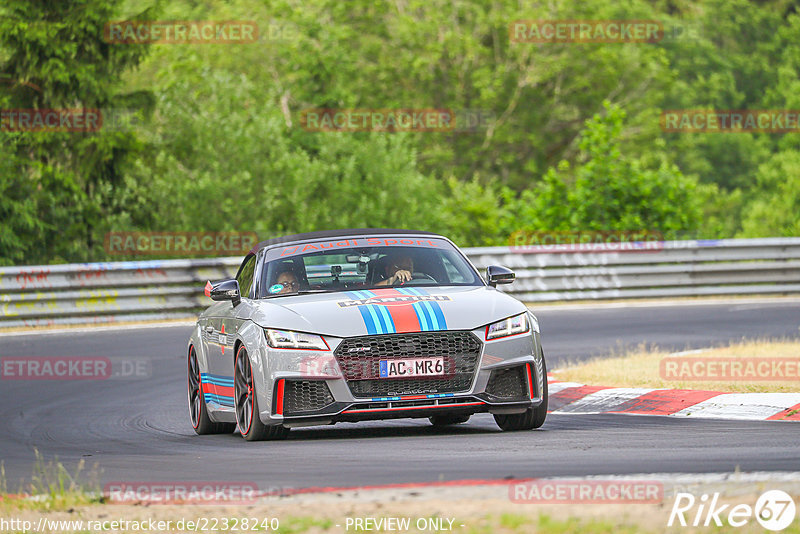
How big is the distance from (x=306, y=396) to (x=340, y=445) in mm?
441

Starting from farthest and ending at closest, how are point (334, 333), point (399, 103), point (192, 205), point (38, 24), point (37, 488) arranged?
point (399, 103)
point (192, 205)
point (38, 24)
point (334, 333)
point (37, 488)

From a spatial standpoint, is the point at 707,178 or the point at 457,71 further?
the point at 707,178

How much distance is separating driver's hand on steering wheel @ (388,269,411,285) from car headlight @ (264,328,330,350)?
4.06 ft

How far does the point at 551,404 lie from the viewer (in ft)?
38.9

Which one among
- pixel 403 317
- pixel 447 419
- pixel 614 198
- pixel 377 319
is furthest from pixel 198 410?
pixel 614 198

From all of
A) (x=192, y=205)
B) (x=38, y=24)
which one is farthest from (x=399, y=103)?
(x=38, y=24)

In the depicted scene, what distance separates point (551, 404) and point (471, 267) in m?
1.91

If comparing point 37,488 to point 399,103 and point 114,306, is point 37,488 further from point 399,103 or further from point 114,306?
point 399,103

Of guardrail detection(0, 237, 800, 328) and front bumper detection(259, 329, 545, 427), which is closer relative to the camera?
front bumper detection(259, 329, 545, 427)

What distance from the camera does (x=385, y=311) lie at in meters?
9.13

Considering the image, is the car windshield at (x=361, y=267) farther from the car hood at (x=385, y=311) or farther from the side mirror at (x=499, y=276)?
the car hood at (x=385, y=311)

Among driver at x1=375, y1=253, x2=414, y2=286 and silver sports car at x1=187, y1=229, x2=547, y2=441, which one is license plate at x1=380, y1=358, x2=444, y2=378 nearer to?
silver sports car at x1=187, y1=229, x2=547, y2=441

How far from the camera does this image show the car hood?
29.6 feet

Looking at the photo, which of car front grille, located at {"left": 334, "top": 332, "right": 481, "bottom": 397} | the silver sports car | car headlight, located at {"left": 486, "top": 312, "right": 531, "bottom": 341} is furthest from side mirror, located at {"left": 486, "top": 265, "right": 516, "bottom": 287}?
car front grille, located at {"left": 334, "top": 332, "right": 481, "bottom": 397}
